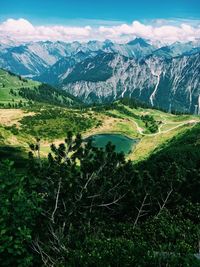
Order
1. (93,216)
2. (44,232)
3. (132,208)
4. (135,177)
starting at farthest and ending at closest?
(132,208), (135,177), (93,216), (44,232)

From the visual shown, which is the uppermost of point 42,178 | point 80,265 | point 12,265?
point 42,178

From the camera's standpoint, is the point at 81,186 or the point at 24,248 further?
the point at 81,186

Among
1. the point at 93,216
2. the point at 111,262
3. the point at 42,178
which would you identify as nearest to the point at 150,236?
the point at 93,216

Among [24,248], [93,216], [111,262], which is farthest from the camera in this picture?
[93,216]

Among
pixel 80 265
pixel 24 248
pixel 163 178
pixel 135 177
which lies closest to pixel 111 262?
pixel 80 265

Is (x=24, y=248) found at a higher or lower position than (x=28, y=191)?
lower

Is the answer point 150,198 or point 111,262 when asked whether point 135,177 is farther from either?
point 111,262
